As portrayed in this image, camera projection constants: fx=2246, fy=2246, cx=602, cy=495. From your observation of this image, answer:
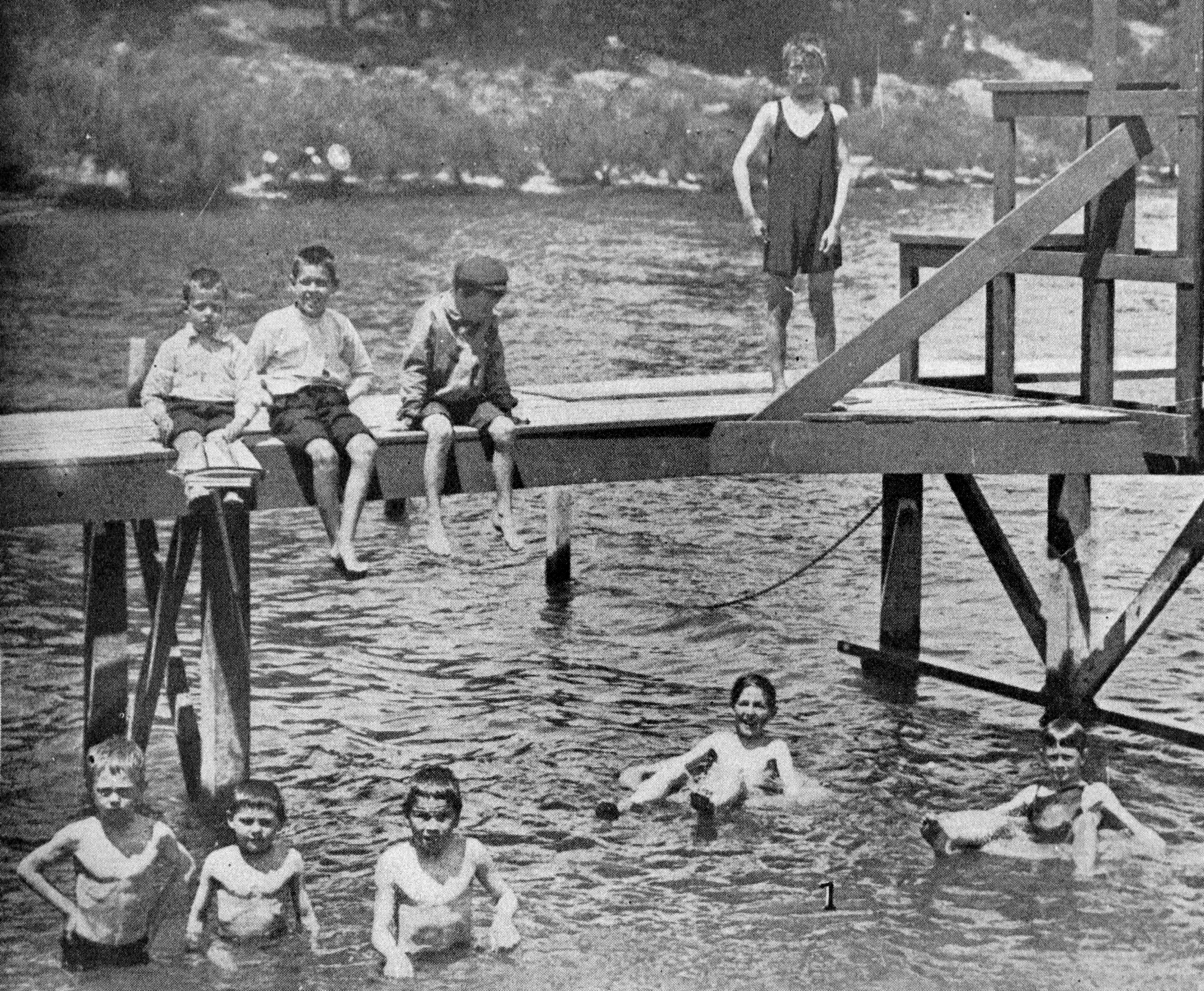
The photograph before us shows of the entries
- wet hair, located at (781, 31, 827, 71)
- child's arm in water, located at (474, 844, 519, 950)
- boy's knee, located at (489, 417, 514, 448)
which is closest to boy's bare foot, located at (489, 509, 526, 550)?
boy's knee, located at (489, 417, 514, 448)

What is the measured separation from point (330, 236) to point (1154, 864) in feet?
110

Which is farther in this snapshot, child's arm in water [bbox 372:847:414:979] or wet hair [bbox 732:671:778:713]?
wet hair [bbox 732:671:778:713]

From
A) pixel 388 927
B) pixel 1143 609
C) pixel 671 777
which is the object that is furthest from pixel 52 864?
pixel 1143 609

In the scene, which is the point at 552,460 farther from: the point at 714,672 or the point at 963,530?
the point at 963,530

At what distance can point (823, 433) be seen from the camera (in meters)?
11.5

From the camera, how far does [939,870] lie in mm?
11812

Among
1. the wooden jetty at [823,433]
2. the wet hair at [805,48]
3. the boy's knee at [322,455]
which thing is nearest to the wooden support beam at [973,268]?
the wooden jetty at [823,433]

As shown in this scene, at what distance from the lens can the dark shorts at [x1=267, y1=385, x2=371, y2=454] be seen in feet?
35.0

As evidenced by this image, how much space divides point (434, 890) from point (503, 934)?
1.27 feet

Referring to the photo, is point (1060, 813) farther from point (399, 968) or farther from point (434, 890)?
point (399, 968)

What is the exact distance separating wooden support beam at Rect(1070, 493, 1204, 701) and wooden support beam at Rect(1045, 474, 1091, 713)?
0.10 meters

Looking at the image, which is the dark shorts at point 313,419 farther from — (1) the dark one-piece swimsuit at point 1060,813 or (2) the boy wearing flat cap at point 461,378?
Answer: (1) the dark one-piece swimsuit at point 1060,813

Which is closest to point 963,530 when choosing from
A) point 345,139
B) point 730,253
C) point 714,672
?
point 714,672

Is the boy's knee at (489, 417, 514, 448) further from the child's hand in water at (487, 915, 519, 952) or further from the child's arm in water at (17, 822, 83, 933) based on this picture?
the child's arm in water at (17, 822, 83, 933)
